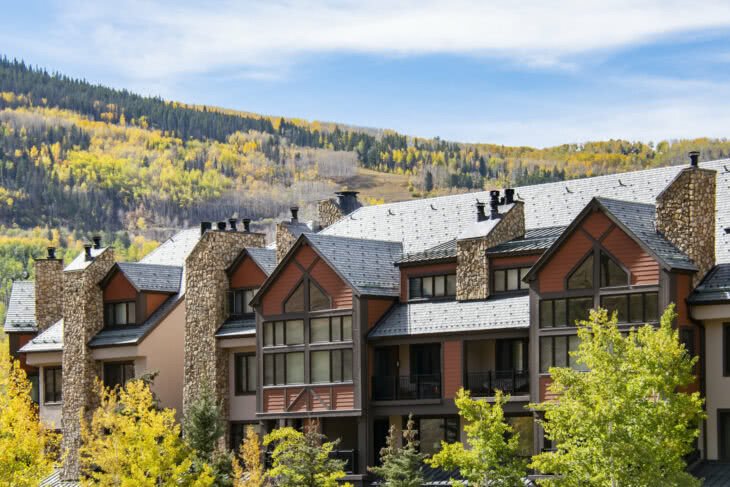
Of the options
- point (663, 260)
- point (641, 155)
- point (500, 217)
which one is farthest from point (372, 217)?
point (641, 155)

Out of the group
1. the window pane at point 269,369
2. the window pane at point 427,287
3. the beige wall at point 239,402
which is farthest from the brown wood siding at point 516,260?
the beige wall at point 239,402

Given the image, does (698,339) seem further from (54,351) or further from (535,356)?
(54,351)

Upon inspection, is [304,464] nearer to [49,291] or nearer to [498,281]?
[498,281]

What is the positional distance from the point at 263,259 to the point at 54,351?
52.1ft

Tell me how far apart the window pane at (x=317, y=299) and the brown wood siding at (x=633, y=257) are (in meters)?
14.4

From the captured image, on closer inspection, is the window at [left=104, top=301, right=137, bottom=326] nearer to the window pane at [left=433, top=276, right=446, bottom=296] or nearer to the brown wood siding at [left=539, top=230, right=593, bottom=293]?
the window pane at [left=433, top=276, right=446, bottom=296]

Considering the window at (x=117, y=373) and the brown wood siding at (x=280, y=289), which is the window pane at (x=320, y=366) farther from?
the window at (x=117, y=373)

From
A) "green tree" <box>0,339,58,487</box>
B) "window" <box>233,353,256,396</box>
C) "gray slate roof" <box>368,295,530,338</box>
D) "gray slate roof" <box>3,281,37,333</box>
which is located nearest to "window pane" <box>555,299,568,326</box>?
"gray slate roof" <box>368,295,530,338</box>

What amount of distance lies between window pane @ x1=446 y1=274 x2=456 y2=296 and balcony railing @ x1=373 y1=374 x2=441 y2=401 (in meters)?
3.81

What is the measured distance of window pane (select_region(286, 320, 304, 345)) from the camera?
2424 inches

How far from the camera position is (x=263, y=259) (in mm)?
67125

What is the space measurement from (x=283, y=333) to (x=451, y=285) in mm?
8327

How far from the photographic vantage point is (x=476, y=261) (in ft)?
192

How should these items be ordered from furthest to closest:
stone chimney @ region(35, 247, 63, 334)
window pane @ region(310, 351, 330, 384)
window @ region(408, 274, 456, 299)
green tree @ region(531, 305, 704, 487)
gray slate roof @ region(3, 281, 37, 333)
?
gray slate roof @ region(3, 281, 37, 333) → stone chimney @ region(35, 247, 63, 334) → window pane @ region(310, 351, 330, 384) → window @ region(408, 274, 456, 299) → green tree @ region(531, 305, 704, 487)
